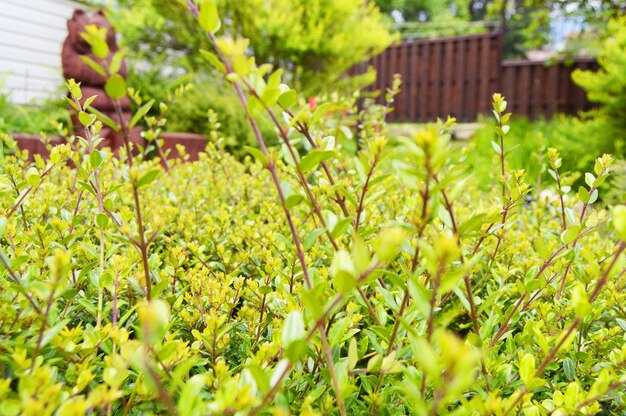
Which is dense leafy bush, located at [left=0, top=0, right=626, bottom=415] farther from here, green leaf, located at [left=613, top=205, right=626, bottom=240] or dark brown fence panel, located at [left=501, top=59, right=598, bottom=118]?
dark brown fence panel, located at [left=501, top=59, right=598, bottom=118]

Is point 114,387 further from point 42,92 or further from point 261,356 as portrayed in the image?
point 42,92

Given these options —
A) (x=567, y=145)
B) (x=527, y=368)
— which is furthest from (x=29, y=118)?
(x=567, y=145)

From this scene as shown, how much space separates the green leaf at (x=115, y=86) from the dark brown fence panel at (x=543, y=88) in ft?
33.8

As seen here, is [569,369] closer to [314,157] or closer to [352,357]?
[352,357]

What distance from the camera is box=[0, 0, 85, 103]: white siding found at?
663 centimetres

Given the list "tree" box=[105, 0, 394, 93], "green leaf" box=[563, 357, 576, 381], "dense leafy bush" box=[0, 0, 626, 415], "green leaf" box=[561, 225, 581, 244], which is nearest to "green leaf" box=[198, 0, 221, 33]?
"dense leafy bush" box=[0, 0, 626, 415]

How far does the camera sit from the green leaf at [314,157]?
66 centimetres

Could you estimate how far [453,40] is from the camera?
11383 mm

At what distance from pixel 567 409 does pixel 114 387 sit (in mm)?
562

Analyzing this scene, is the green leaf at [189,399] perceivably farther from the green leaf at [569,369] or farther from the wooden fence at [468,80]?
the wooden fence at [468,80]

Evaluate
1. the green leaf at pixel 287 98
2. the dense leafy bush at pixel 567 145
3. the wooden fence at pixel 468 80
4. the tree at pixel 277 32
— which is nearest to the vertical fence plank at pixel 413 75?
the wooden fence at pixel 468 80

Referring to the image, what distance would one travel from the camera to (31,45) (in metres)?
7.00

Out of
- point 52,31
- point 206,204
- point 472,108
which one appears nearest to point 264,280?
point 206,204

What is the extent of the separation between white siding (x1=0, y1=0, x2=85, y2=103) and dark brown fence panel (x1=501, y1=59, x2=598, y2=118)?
27.3 feet
